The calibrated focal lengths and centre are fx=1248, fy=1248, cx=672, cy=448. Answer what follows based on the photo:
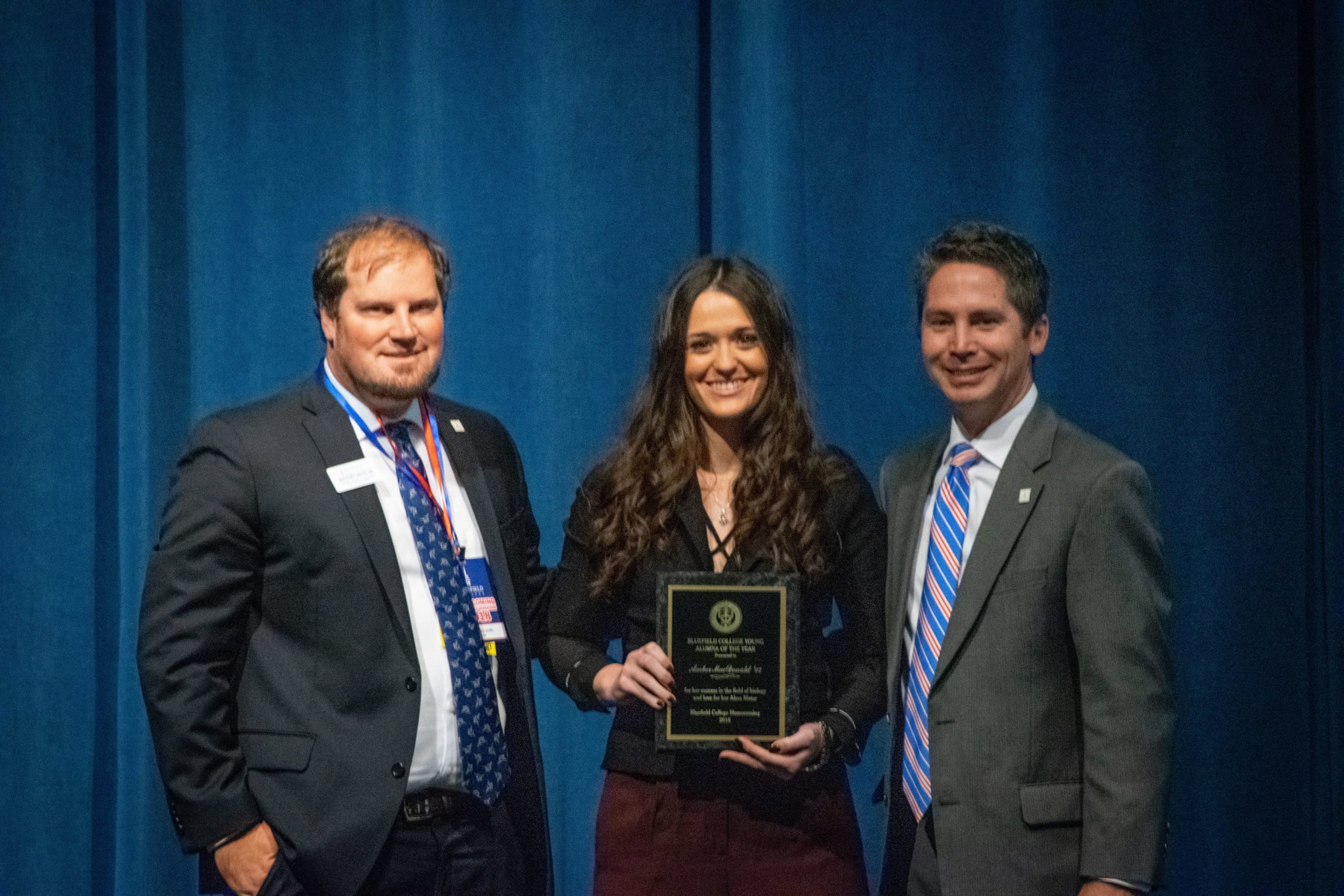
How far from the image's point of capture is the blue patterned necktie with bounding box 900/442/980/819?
7.47 feet

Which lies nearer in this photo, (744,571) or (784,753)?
(784,753)

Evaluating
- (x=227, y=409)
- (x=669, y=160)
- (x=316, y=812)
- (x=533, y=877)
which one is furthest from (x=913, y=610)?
(x=669, y=160)

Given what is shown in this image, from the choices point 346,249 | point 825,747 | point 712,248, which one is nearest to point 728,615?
point 825,747

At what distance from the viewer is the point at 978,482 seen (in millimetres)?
2332

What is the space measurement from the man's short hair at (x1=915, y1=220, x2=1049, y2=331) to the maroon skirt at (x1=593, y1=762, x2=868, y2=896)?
3.13 ft

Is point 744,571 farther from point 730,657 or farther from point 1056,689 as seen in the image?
point 1056,689

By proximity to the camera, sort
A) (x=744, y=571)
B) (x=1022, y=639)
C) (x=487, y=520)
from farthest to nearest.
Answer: (x=487, y=520) → (x=744, y=571) → (x=1022, y=639)

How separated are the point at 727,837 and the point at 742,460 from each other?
0.73 metres

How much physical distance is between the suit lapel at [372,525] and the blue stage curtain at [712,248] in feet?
3.60

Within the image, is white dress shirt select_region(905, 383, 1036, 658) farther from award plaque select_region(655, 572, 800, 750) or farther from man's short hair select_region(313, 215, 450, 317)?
man's short hair select_region(313, 215, 450, 317)

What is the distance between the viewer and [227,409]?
7.79 feet

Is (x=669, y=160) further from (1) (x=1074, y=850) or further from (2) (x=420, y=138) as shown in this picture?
(1) (x=1074, y=850)

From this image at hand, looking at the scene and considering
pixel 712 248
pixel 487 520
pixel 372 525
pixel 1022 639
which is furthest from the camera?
pixel 712 248

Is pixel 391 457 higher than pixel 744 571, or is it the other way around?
pixel 391 457
